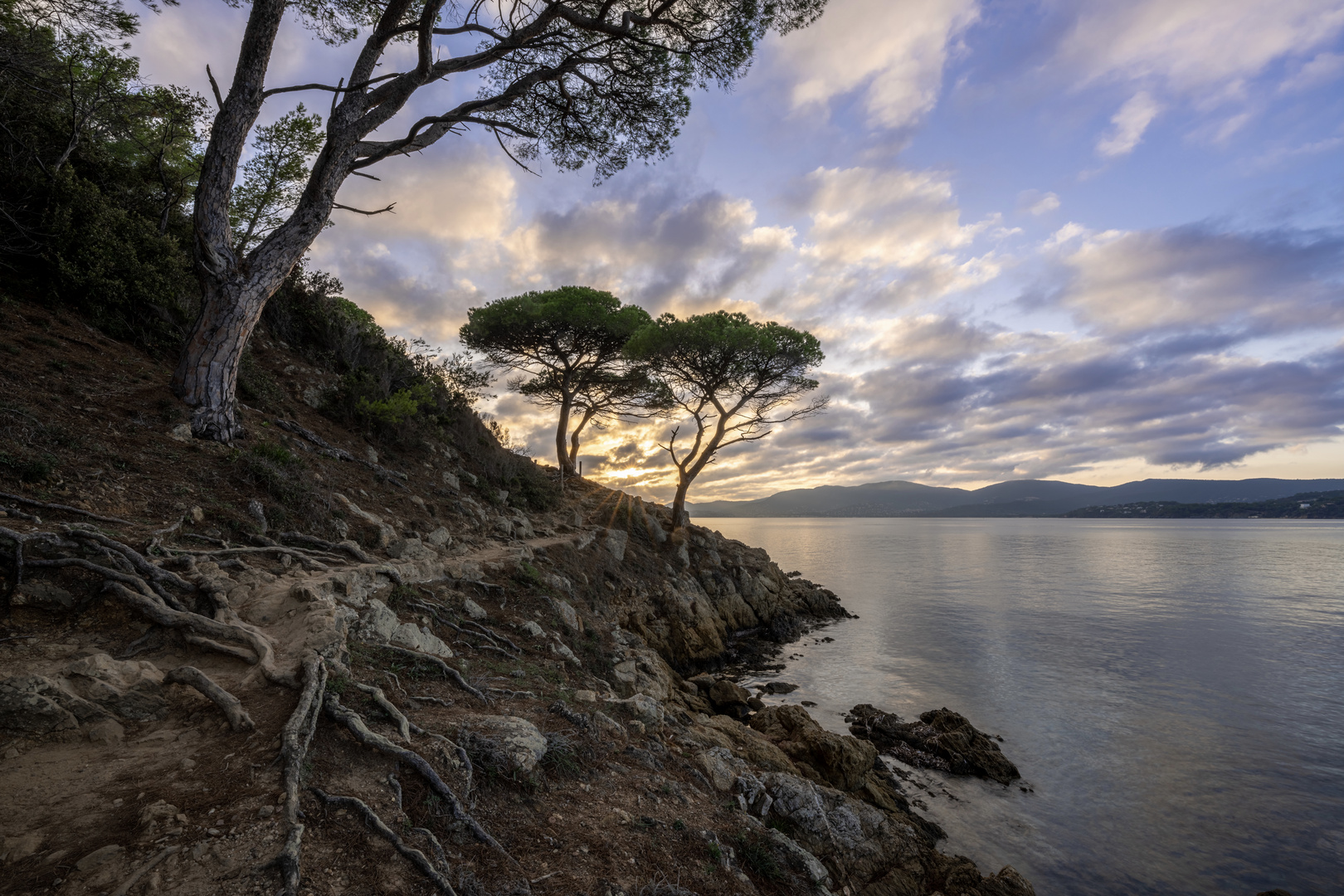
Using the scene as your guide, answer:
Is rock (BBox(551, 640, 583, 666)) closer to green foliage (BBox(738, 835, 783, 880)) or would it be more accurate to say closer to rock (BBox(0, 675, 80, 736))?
green foliage (BBox(738, 835, 783, 880))

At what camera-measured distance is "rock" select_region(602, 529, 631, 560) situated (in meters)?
18.4

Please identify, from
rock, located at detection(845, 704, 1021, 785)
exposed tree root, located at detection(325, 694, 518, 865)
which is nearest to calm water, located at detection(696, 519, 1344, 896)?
rock, located at detection(845, 704, 1021, 785)

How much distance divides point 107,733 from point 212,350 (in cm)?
759

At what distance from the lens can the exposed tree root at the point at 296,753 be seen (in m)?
2.81

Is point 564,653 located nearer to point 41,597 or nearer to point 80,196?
point 41,597

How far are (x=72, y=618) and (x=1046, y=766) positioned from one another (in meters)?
16.0

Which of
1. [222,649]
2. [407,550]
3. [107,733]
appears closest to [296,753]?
[107,733]

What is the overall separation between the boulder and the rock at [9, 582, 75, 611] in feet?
32.7

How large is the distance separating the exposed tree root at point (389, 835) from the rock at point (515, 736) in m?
1.25

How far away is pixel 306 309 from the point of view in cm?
1662

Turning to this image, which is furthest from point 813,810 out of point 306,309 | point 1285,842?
point 306,309

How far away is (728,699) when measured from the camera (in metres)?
13.0

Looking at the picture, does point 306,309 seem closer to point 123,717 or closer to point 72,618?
point 72,618

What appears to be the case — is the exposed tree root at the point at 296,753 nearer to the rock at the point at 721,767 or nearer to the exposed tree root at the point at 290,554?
the exposed tree root at the point at 290,554
